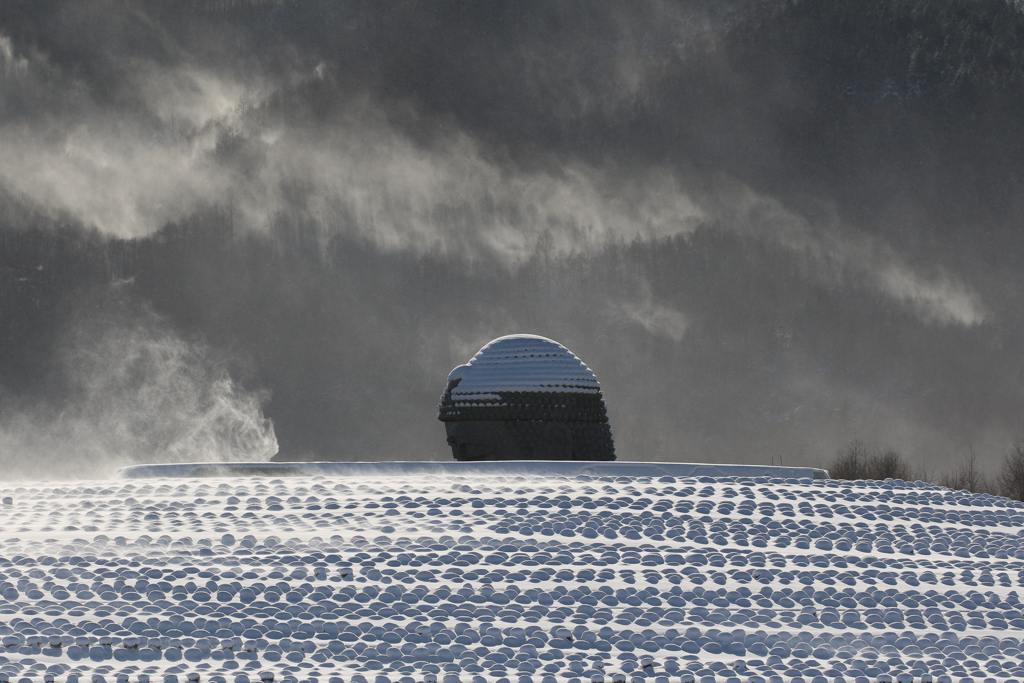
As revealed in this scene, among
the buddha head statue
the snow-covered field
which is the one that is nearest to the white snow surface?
the buddha head statue

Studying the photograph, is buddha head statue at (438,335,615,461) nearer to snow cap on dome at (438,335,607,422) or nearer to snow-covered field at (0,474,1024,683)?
snow cap on dome at (438,335,607,422)

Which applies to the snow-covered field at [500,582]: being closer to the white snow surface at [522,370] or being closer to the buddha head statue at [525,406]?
the buddha head statue at [525,406]

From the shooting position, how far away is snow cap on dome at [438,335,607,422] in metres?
21.7

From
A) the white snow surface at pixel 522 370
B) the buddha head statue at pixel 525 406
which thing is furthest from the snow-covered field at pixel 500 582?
the white snow surface at pixel 522 370

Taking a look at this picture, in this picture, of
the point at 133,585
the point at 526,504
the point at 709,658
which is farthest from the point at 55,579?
the point at 709,658

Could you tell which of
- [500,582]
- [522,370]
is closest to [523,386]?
[522,370]

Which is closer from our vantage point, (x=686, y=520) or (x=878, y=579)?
(x=878, y=579)

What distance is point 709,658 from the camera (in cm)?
1294

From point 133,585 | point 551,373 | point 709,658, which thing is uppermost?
point 551,373

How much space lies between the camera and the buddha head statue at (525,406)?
70.9ft

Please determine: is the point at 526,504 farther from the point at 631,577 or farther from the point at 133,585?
the point at 133,585

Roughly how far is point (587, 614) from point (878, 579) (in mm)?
4189

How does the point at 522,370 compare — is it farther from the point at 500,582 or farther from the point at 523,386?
the point at 500,582

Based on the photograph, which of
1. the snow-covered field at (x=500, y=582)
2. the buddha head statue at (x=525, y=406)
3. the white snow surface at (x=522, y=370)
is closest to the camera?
the snow-covered field at (x=500, y=582)
